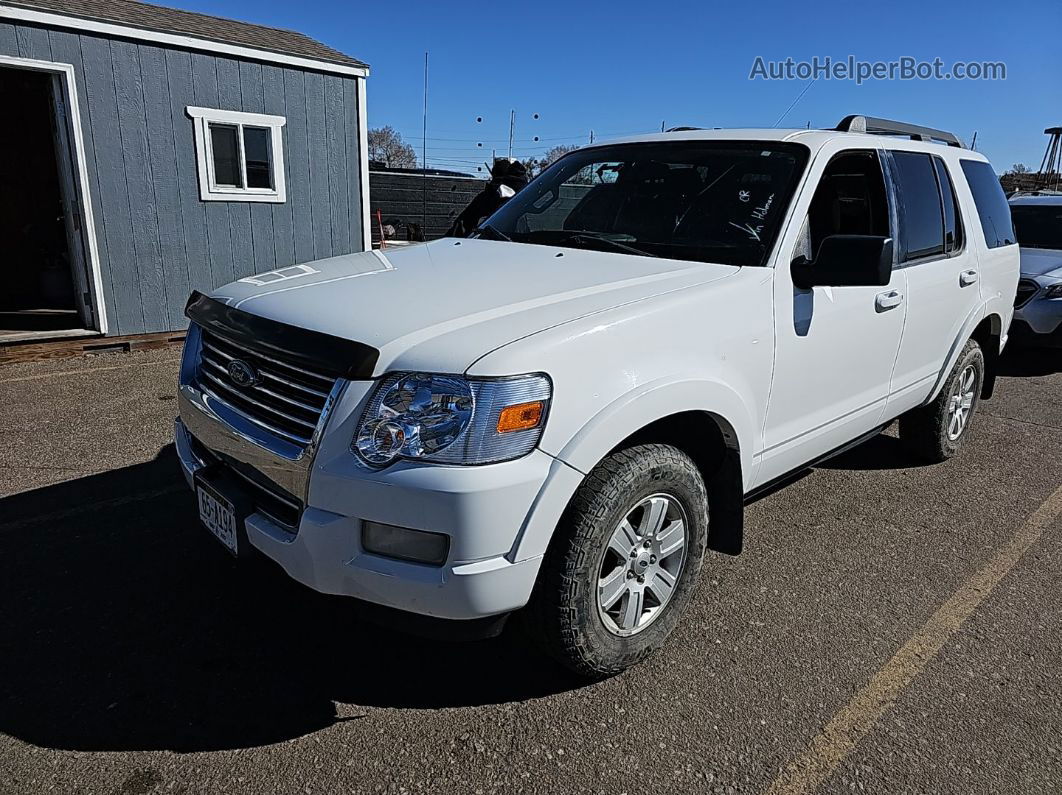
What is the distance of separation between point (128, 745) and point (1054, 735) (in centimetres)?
296

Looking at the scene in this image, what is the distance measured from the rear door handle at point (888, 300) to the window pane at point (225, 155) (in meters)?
7.21

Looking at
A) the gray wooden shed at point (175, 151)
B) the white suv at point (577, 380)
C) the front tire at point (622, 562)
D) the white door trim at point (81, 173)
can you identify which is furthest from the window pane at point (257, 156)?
the front tire at point (622, 562)

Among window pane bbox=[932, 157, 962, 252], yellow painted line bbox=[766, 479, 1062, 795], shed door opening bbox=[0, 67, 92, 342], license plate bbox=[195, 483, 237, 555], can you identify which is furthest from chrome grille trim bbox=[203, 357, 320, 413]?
shed door opening bbox=[0, 67, 92, 342]

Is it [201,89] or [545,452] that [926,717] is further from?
[201,89]

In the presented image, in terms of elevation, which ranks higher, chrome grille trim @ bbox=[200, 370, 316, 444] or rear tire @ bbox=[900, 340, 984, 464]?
chrome grille trim @ bbox=[200, 370, 316, 444]

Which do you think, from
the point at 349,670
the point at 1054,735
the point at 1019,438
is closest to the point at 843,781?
the point at 1054,735

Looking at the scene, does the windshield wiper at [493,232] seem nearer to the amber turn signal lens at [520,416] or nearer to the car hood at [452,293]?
the car hood at [452,293]

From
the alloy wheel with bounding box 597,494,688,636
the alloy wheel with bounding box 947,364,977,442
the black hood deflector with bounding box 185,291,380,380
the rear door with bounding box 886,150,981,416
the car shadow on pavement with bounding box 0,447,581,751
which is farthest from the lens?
the alloy wheel with bounding box 947,364,977,442

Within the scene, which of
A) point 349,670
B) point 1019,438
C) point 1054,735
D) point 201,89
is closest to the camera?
point 1054,735

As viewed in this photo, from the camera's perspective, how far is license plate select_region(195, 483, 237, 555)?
2.50 meters

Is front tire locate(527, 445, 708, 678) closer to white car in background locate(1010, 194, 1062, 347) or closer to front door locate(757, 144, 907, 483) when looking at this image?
front door locate(757, 144, 907, 483)

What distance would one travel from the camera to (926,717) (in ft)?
8.35

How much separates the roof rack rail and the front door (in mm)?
232

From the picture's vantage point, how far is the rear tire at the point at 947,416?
4.65 meters
